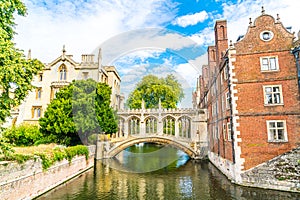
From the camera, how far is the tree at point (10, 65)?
8531 mm

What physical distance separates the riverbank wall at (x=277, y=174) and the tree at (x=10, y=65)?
549 inches

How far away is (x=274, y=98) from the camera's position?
14.0m

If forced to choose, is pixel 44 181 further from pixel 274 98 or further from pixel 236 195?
pixel 274 98

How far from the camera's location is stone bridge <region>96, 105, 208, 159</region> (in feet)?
91.0

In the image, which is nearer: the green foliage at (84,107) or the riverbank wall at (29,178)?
the riverbank wall at (29,178)

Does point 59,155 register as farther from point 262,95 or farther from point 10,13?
point 262,95

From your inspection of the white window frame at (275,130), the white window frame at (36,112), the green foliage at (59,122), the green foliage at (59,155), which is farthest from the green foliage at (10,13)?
the white window frame at (36,112)

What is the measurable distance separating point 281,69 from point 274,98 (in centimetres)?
200

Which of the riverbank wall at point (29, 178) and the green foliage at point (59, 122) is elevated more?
the green foliage at point (59, 122)

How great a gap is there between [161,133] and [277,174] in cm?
1796

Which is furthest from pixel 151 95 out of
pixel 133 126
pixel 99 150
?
pixel 99 150

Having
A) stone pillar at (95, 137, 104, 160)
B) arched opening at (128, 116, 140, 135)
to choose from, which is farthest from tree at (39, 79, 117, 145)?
arched opening at (128, 116, 140, 135)

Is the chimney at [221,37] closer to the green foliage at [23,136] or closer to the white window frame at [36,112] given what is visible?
the green foliage at [23,136]

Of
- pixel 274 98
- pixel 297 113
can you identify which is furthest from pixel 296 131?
pixel 274 98
